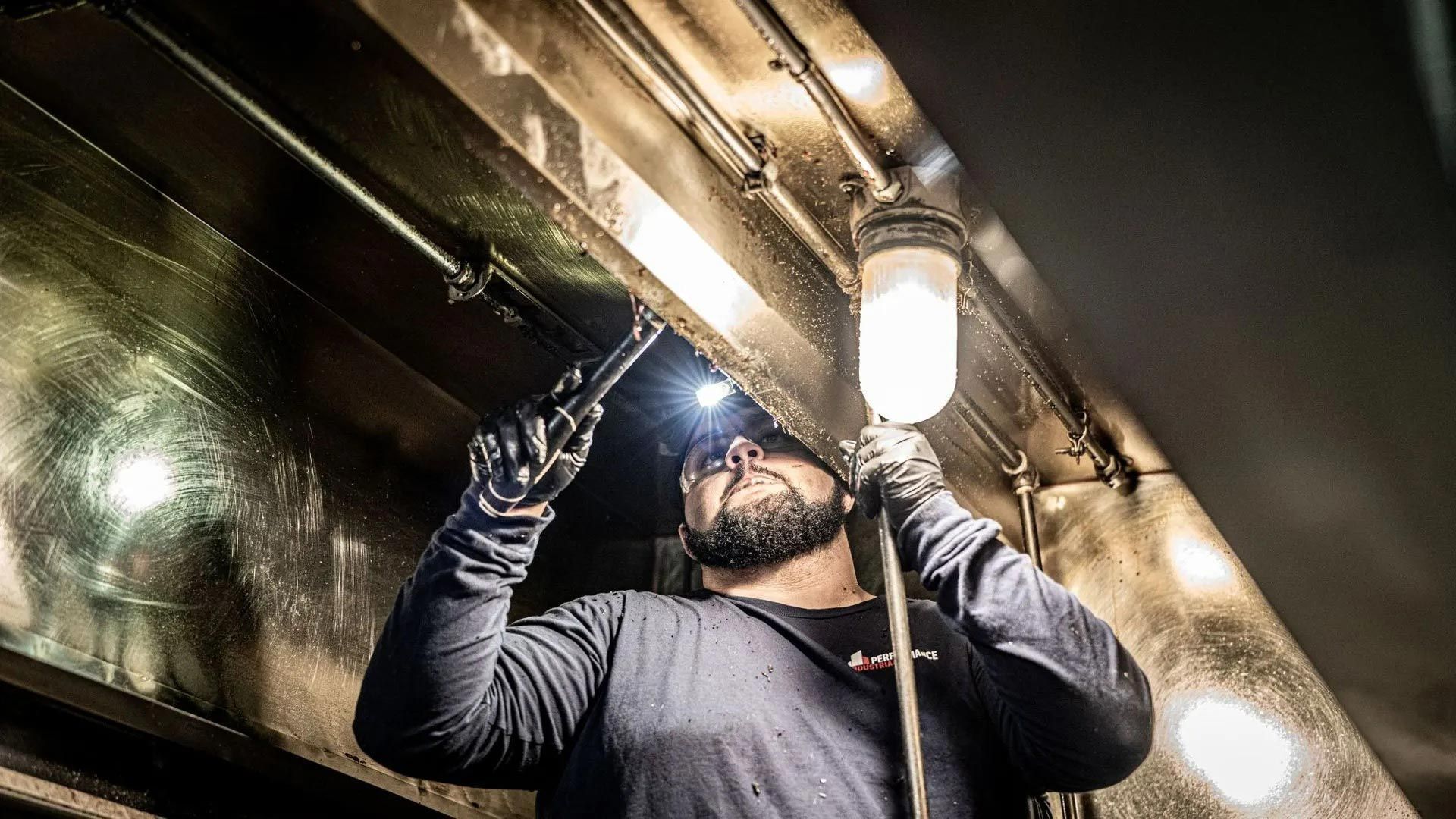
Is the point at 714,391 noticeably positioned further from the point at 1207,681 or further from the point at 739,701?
the point at 1207,681

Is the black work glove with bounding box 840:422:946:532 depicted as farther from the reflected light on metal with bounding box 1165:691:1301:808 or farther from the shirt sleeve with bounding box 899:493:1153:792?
the reflected light on metal with bounding box 1165:691:1301:808

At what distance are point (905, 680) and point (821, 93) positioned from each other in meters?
0.68

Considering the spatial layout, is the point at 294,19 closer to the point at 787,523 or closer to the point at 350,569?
the point at 350,569

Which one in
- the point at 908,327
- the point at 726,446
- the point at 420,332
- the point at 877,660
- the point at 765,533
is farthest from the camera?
the point at 726,446

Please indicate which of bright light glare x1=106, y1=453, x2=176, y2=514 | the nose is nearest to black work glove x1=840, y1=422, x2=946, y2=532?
the nose

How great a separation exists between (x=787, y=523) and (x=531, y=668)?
53 cm

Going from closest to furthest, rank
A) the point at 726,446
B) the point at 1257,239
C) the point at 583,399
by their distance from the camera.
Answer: the point at 1257,239 < the point at 583,399 < the point at 726,446

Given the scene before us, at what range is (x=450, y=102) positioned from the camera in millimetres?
1038

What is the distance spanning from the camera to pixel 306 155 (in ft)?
4.26

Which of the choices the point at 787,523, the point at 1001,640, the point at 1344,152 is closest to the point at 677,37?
the point at 1344,152

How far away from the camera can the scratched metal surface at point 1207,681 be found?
69.0 inches

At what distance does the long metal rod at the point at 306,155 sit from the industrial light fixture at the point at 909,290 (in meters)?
0.52

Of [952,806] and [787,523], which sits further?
[787,523]

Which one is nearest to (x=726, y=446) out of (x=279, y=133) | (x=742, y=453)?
(x=742, y=453)
